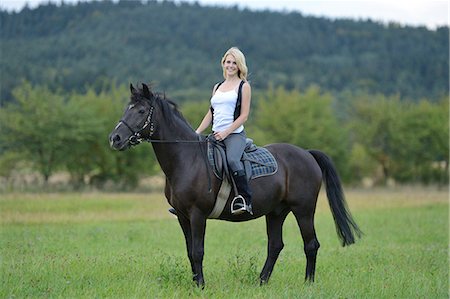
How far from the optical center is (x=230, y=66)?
9156 millimetres

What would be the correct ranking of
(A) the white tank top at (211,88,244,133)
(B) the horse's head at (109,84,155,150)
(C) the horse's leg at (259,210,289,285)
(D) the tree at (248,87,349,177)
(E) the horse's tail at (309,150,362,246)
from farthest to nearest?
1. (D) the tree at (248,87,349,177)
2. (E) the horse's tail at (309,150,362,246)
3. (C) the horse's leg at (259,210,289,285)
4. (A) the white tank top at (211,88,244,133)
5. (B) the horse's head at (109,84,155,150)

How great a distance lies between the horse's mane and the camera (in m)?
8.74

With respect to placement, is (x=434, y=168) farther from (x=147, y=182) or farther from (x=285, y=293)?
(x=285, y=293)

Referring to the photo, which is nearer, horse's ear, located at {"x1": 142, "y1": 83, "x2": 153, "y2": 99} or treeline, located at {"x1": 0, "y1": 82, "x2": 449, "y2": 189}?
horse's ear, located at {"x1": 142, "y1": 83, "x2": 153, "y2": 99}

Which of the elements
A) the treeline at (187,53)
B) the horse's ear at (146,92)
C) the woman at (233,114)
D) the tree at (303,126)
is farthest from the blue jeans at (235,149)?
the treeline at (187,53)

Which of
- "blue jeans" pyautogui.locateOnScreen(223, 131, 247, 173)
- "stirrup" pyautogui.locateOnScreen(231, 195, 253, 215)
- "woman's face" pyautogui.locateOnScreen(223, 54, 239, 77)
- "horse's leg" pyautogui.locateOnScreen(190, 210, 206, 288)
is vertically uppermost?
"woman's face" pyautogui.locateOnScreen(223, 54, 239, 77)

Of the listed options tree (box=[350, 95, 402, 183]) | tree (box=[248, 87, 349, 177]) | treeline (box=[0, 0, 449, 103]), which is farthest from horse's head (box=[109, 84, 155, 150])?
treeline (box=[0, 0, 449, 103])

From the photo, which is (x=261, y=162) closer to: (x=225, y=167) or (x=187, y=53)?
(x=225, y=167)

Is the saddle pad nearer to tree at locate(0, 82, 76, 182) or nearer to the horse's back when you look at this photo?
the horse's back

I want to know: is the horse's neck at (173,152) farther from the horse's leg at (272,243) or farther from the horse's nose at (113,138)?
the horse's leg at (272,243)

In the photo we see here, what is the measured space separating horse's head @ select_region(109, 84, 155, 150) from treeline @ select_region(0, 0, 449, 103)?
106m

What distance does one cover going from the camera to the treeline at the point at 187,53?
142 meters

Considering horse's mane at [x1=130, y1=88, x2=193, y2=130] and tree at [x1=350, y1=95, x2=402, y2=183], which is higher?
horse's mane at [x1=130, y1=88, x2=193, y2=130]

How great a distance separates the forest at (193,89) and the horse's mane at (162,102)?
0.54 metres
